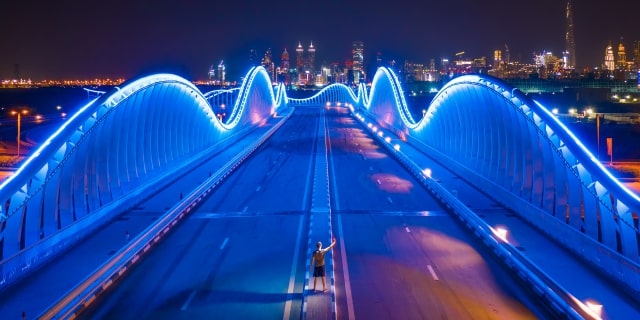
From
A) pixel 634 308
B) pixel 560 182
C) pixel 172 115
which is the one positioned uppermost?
pixel 172 115

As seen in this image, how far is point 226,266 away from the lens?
52.2 ft

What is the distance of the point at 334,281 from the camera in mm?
14148

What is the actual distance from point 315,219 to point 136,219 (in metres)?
6.34

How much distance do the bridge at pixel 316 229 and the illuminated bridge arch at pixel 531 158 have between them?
7 centimetres

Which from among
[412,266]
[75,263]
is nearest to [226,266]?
[75,263]

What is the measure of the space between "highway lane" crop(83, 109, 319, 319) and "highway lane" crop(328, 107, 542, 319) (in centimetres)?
141

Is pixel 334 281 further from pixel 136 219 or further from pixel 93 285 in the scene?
pixel 136 219

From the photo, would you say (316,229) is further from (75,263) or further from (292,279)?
(75,263)

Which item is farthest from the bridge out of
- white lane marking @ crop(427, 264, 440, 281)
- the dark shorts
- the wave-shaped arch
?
the wave-shaped arch

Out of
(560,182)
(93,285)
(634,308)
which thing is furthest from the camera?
(560,182)

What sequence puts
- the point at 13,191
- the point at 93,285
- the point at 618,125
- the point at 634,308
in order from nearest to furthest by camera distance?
the point at 634,308 < the point at 93,285 < the point at 13,191 < the point at 618,125

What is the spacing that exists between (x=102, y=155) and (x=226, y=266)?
9.30m

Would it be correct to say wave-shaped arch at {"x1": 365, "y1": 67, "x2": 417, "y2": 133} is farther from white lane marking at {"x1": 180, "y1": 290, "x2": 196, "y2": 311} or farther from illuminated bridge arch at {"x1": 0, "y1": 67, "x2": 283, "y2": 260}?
white lane marking at {"x1": 180, "y1": 290, "x2": 196, "y2": 311}

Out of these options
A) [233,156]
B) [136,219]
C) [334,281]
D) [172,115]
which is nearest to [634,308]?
[334,281]
